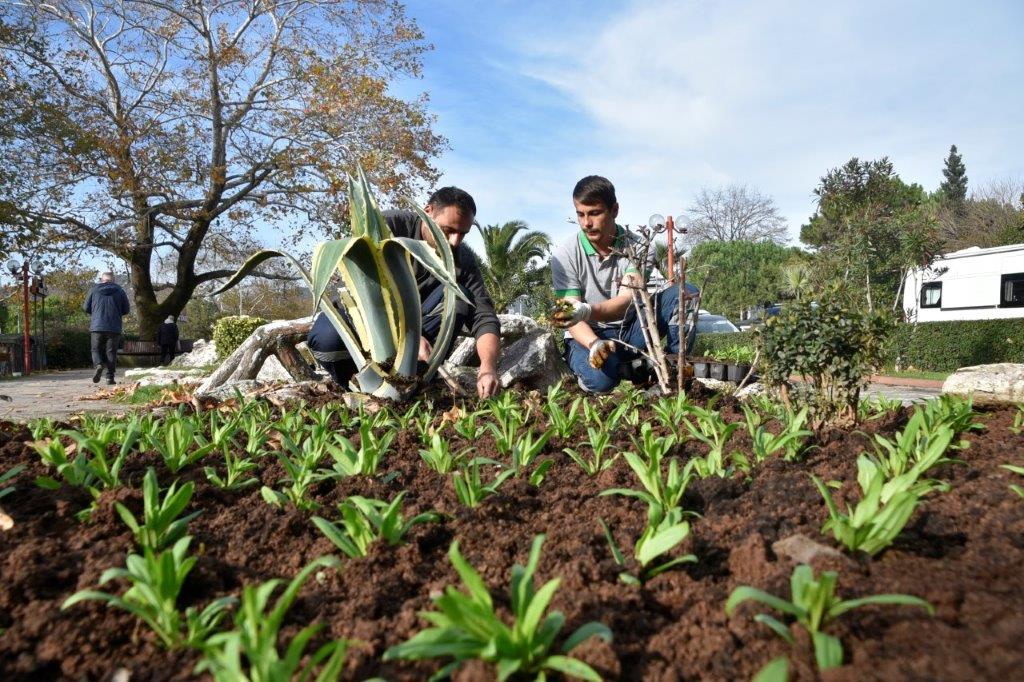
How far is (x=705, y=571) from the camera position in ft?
4.38

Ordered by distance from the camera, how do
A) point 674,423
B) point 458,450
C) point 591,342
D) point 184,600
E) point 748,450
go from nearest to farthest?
1. point 184,600
2. point 748,450
3. point 458,450
4. point 674,423
5. point 591,342

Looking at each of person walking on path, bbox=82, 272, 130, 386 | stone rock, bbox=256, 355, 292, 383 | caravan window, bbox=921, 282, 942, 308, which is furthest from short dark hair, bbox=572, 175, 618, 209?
caravan window, bbox=921, 282, 942, 308

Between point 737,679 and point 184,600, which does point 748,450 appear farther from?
point 184,600

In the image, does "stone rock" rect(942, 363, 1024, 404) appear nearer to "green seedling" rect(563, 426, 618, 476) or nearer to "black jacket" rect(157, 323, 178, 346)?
"green seedling" rect(563, 426, 618, 476)

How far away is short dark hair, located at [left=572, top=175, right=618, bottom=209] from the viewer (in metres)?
4.14

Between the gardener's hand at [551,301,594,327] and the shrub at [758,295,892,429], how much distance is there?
1079mm

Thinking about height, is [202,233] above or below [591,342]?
above

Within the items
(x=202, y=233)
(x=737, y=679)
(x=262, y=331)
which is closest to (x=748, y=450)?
(x=737, y=679)

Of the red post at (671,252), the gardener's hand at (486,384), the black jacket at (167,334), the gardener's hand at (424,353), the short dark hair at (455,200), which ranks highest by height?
the short dark hair at (455,200)

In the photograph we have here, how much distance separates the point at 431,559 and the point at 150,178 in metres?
20.1

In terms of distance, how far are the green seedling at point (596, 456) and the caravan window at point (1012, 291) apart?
764 inches

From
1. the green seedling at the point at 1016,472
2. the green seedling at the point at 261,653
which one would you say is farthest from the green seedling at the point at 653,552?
the green seedling at the point at 1016,472

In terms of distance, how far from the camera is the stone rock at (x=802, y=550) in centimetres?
124

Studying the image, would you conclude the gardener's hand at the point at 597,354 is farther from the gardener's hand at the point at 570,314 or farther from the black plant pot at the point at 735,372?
the black plant pot at the point at 735,372
